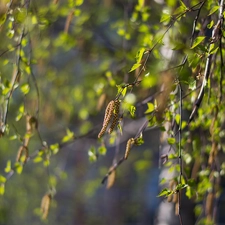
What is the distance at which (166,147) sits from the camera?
3.92 metres

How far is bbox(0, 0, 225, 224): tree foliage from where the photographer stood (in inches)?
83.8

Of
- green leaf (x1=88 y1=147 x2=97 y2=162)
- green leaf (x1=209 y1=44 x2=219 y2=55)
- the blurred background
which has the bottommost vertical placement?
green leaf (x1=209 y1=44 x2=219 y2=55)

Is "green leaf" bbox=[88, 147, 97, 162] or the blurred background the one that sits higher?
the blurred background

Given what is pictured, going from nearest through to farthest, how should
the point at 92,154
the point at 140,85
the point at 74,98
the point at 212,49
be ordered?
1. the point at 212,49
2. the point at 92,154
3. the point at 140,85
4. the point at 74,98

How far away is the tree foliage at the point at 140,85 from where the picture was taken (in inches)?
83.8

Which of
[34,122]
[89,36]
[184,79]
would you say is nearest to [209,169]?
[34,122]

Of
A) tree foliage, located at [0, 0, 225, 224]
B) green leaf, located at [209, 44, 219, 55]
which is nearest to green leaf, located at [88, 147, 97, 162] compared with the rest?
tree foliage, located at [0, 0, 225, 224]

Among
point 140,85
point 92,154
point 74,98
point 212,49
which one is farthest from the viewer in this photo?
point 74,98

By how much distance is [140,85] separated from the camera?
12.8 ft

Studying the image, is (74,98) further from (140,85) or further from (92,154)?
(92,154)

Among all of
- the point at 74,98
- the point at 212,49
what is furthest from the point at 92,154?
the point at 74,98

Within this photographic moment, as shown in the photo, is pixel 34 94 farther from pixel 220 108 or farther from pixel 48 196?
pixel 220 108

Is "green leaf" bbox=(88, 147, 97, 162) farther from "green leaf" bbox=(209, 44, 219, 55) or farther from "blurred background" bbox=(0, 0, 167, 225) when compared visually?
"green leaf" bbox=(209, 44, 219, 55)

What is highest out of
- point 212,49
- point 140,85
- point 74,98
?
point 74,98
